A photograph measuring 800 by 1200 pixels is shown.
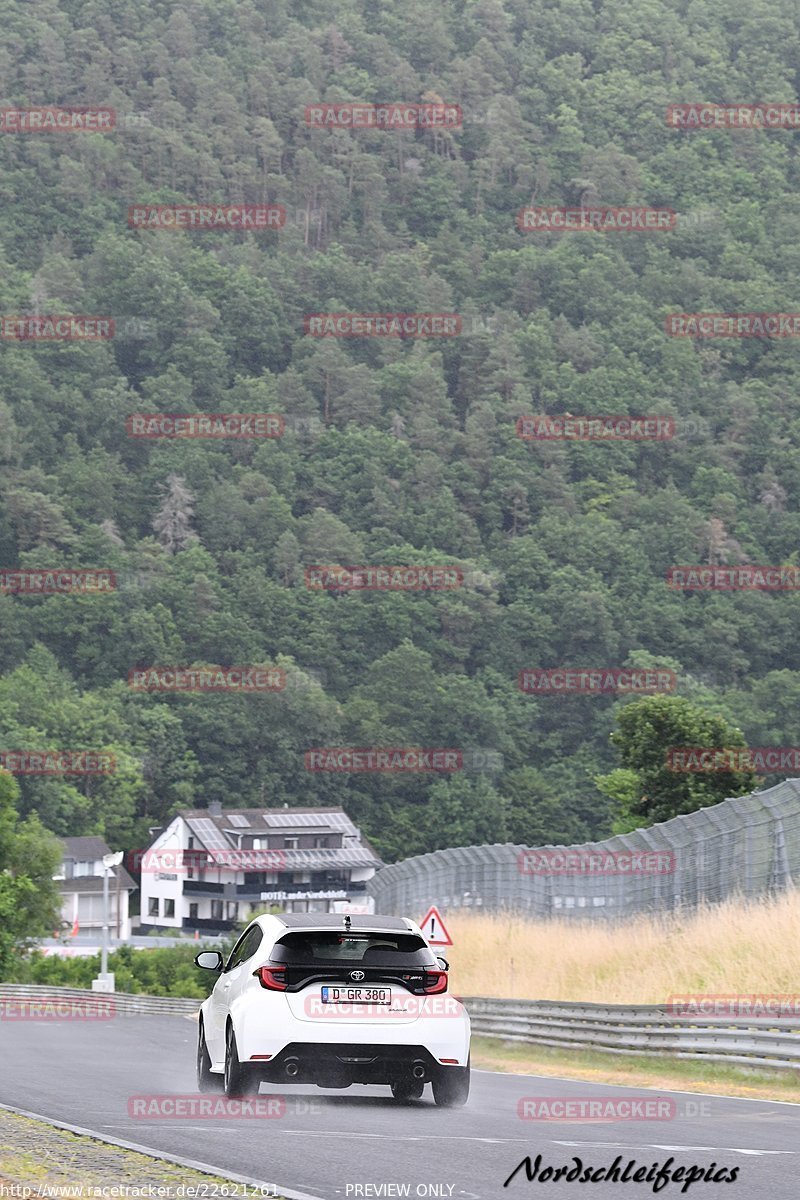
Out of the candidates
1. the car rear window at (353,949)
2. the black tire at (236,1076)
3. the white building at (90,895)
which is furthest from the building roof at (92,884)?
the car rear window at (353,949)

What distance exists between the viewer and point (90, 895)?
434 ft

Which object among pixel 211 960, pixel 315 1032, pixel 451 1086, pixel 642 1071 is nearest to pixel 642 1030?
pixel 642 1071

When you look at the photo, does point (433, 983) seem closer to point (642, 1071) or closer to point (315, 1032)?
point (315, 1032)

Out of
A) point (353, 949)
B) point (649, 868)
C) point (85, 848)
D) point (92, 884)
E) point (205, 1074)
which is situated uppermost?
point (353, 949)

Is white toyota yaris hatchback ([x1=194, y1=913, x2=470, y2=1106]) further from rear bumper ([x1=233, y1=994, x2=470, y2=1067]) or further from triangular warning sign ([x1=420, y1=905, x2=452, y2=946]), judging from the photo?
triangular warning sign ([x1=420, y1=905, x2=452, y2=946])

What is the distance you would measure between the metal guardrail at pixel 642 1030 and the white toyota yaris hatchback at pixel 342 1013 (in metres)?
5.51

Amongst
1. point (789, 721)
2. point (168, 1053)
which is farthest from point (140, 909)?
point (168, 1053)

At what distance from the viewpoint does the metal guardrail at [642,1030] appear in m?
18.0

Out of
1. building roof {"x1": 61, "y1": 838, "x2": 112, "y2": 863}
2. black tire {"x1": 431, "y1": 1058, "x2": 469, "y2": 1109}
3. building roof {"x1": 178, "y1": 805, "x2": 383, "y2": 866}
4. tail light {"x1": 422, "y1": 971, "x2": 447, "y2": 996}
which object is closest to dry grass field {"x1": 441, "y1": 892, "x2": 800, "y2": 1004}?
black tire {"x1": 431, "y1": 1058, "x2": 469, "y2": 1109}

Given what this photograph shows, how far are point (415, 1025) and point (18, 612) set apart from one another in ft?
606

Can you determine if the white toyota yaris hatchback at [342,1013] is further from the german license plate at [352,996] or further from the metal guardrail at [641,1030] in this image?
the metal guardrail at [641,1030]

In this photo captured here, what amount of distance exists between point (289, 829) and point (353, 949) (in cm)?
11936

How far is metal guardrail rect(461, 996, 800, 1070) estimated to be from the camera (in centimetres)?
1802

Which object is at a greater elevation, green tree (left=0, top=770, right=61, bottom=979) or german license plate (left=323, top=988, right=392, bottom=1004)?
german license plate (left=323, top=988, right=392, bottom=1004)
